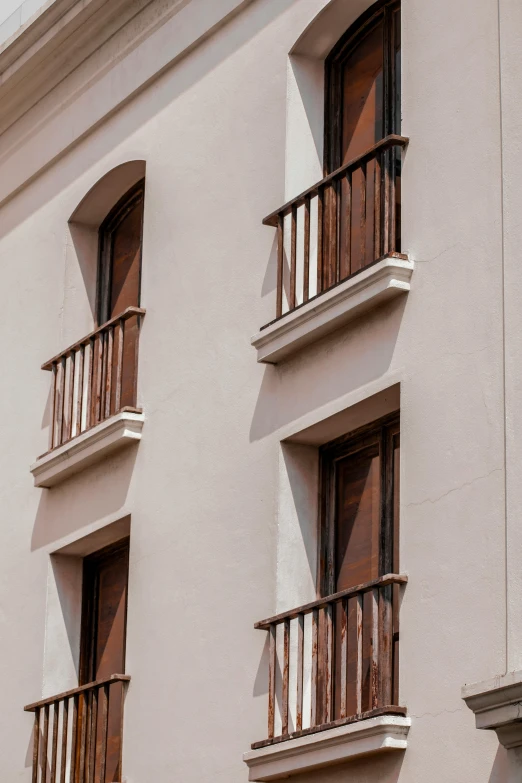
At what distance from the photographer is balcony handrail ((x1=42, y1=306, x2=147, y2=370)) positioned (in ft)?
51.1

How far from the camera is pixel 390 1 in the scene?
13.8 m

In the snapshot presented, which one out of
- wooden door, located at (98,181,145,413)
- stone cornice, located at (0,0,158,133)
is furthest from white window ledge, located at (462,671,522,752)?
stone cornice, located at (0,0,158,133)

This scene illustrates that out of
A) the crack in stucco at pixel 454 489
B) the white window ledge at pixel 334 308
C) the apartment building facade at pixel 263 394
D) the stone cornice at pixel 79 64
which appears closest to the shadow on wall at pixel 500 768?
the apartment building facade at pixel 263 394

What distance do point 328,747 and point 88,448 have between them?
490 cm

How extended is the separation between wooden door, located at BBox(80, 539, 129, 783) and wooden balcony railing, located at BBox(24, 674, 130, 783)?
19 mm

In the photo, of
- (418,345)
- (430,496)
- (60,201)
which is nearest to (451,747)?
(430,496)

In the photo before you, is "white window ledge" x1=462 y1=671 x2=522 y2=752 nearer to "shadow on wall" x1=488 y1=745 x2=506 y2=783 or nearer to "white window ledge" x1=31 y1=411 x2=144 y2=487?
A: "shadow on wall" x1=488 y1=745 x2=506 y2=783

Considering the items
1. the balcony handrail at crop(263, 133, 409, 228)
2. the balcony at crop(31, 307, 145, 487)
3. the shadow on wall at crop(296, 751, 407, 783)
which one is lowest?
the shadow on wall at crop(296, 751, 407, 783)

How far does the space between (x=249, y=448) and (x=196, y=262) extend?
2069 millimetres

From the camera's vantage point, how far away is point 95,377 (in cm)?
1616

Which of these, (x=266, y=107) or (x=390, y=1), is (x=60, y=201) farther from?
(x=390, y=1)

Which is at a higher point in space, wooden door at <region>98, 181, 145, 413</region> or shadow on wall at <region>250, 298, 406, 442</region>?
wooden door at <region>98, 181, 145, 413</region>

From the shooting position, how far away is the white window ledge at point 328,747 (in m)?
11.2

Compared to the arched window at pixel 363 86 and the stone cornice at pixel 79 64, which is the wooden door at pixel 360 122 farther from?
the stone cornice at pixel 79 64
